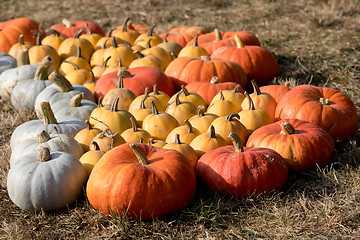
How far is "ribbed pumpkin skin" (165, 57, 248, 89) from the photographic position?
17.0ft

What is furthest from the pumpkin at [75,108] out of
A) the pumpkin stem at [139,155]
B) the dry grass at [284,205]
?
the pumpkin stem at [139,155]

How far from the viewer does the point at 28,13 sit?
1021 cm

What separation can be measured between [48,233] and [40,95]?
2.31m

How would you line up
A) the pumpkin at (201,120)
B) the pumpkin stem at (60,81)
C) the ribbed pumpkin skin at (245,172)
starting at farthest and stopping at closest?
the pumpkin stem at (60,81) → the pumpkin at (201,120) → the ribbed pumpkin skin at (245,172)

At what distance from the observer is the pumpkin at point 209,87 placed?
4.74 metres

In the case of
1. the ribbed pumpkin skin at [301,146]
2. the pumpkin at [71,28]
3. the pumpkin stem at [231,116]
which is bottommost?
the ribbed pumpkin skin at [301,146]

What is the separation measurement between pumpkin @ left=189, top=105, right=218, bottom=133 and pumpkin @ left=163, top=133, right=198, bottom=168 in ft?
1.23

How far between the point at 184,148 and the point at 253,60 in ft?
8.54

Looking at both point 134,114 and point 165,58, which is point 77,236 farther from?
point 165,58

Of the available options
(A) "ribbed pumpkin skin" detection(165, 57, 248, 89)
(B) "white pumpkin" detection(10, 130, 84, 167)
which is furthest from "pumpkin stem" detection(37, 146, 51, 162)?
(A) "ribbed pumpkin skin" detection(165, 57, 248, 89)

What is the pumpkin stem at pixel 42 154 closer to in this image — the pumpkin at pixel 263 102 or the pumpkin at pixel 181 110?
the pumpkin at pixel 181 110

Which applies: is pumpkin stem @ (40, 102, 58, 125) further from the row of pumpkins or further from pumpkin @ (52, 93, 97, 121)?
pumpkin @ (52, 93, 97, 121)

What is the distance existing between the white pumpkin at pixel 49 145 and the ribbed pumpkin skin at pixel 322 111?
2.01 metres

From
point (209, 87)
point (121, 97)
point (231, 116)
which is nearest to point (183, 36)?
point (209, 87)
